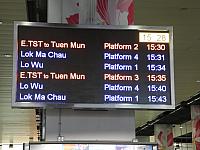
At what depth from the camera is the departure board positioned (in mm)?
4609

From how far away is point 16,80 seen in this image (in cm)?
458

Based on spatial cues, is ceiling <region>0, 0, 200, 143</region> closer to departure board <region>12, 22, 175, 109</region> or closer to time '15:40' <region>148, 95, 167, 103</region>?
departure board <region>12, 22, 175, 109</region>

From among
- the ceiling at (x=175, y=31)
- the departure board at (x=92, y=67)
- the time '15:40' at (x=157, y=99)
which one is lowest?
the time '15:40' at (x=157, y=99)

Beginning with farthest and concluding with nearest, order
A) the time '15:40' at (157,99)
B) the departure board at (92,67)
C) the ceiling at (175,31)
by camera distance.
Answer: the ceiling at (175,31) → the time '15:40' at (157,99) → the departure board at (92,67)

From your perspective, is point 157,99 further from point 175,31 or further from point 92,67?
point 175,31

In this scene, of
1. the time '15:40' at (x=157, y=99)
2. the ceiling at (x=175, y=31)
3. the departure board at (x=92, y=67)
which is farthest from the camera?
the ceiling at (x=175, y=31)

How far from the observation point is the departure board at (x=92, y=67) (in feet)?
15.1

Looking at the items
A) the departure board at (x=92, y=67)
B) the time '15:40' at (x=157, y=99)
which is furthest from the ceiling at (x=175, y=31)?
the time '15:40' at (x=157, y=99)

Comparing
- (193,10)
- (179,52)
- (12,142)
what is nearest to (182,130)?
(12,142)

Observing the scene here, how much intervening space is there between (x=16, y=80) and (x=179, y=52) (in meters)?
8.51

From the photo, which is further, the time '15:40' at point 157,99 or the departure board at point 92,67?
the time '15:40' at point 157,99

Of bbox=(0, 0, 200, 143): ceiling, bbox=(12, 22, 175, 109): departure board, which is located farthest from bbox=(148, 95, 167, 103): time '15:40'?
bbox=(0, 0, 200, 143): ceiling

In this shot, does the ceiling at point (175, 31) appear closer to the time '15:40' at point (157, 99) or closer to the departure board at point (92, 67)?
the departure board at point (92, 67)

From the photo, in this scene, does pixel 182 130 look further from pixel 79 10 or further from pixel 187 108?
pixel 79 10
